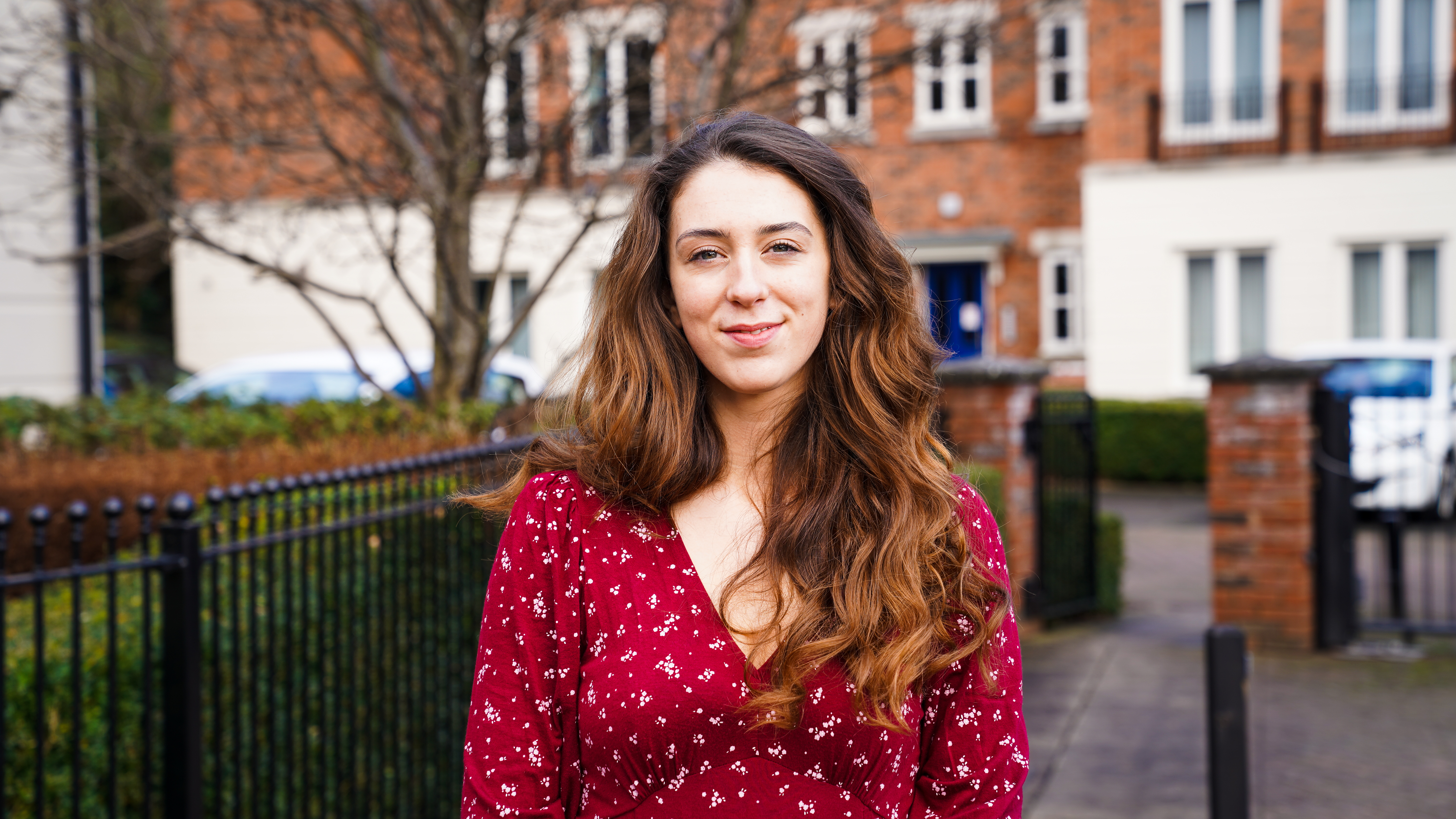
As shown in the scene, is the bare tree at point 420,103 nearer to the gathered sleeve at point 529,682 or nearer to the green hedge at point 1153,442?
the gathered sleeve at point 529,682

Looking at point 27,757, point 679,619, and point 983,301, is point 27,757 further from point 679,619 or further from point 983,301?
point 983,301

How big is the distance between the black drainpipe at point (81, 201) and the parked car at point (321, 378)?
683 mm

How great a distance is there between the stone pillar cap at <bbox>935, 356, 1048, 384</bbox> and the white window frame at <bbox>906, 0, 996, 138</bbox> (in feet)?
6.20

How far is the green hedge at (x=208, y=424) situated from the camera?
22.9 feet

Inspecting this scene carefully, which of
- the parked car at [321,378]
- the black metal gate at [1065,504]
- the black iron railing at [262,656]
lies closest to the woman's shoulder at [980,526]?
the black iron railing at [262,656]

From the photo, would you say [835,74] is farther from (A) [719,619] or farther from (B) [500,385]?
(A) [719,619]

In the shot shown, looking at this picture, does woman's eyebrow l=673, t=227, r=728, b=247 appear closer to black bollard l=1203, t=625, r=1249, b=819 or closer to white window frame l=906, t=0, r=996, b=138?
black bollard l=1203, t=625, r=1249, b=819

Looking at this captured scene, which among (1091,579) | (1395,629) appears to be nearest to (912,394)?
(1395,629)

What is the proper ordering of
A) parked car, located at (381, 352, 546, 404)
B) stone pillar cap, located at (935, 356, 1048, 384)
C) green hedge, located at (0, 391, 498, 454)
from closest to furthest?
green hedge, located at (0, 391, 498, 454) → stone pillar cap, located at (935, 356, 1048, 384) → parked car, located at (381, 352, 546, 404)

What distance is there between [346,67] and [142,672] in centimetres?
992

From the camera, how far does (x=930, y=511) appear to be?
192 cm

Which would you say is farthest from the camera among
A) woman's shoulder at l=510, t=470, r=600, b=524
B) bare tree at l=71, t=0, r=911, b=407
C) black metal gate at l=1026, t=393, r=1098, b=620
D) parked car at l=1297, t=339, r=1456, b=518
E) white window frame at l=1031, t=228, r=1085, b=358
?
white window frame at l=1031, t=228, r=1085, b=358

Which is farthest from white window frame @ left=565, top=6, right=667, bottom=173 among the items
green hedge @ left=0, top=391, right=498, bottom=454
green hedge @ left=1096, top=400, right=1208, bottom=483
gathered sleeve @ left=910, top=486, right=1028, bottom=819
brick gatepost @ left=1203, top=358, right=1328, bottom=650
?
green hedge @ left=1096, top=400, right=1208, bottom=483

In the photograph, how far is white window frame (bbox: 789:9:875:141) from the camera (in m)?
7.50
